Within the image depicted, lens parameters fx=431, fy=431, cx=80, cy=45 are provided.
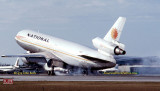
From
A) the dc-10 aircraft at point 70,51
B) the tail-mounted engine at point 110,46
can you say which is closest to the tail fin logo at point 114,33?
the dc-10 aircraft at point 70,51

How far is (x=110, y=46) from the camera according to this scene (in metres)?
76.7

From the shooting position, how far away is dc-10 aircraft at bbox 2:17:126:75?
77.5 m

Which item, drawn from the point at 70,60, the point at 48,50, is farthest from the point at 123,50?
the point at 48,50

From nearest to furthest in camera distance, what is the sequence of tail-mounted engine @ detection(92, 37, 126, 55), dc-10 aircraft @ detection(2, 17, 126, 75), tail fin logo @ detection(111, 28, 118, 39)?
1. tail-mounted engine @ detection(92, 37, 126, 55)
2. tail fin logo @ detection(111, 28, 118, 39)
3. dc-10 aircraft @ detection(2, 17, 126, 75)

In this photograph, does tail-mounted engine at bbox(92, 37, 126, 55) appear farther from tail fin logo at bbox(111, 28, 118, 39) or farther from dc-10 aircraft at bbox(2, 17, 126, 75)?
tail fin logo at bbox(111, 28, 118, 39)

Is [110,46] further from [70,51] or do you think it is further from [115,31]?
[70,51]

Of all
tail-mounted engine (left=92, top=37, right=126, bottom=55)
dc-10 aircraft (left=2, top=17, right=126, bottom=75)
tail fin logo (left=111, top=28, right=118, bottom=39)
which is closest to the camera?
tail-mounted engine (left=92, top=37, right=126, bottom=55)

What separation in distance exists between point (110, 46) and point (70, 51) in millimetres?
14395

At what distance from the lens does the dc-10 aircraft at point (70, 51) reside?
77.5 m

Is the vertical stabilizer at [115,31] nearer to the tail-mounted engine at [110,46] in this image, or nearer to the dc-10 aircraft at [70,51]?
the dc-10 aircraft at [70,51]

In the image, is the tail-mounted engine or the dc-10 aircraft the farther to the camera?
the dc-10 aircraft

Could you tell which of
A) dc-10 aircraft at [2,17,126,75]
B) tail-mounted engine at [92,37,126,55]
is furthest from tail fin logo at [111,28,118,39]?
tail-mounted engine at [92,37,126,55]

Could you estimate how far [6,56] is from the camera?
97.7 meters

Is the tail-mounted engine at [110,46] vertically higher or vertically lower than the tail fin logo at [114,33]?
lower
